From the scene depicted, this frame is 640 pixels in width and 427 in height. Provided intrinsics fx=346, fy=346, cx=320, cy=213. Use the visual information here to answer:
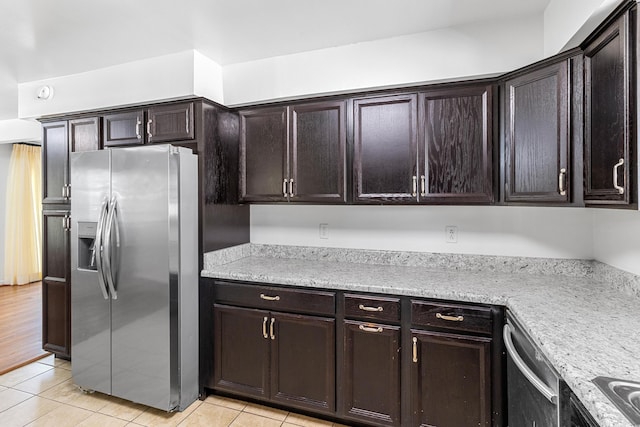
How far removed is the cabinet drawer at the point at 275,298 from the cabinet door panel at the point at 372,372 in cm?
19

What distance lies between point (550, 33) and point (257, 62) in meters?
1.89

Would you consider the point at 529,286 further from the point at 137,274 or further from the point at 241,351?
the point at 137,274

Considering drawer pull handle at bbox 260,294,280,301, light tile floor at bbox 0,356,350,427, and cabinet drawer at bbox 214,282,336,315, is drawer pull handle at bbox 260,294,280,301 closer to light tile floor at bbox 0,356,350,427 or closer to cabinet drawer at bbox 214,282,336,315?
cabinet drawer at bbox 214,282,336,315

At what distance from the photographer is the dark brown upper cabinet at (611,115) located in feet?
4.39

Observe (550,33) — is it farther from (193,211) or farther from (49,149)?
(49,149)

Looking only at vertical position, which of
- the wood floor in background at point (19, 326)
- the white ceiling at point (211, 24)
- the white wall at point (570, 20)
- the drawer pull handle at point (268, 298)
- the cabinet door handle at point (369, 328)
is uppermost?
the white ceiling at point (211, 24)

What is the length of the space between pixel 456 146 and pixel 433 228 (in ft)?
2.08

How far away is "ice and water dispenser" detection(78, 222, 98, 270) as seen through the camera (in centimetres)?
247

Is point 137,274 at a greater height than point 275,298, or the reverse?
point 137,274

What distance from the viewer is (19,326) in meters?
3.86

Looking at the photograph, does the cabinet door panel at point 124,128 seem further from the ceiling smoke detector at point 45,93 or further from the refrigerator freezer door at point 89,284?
the ceiling smoke detector at point 45,93

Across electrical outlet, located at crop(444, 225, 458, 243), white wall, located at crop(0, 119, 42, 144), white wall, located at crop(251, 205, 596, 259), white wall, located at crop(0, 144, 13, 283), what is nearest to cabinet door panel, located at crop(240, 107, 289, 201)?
white wall, located at crop(251, 205, 596, 259)

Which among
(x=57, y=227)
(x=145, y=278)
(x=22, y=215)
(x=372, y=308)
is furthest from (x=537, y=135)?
(x=22, y=215)

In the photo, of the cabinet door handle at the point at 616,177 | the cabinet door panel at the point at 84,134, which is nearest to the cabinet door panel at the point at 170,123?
the cabinet door panel at the point at 84,134
